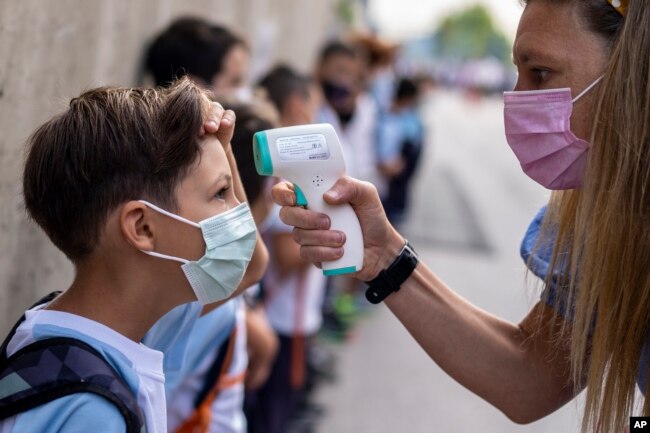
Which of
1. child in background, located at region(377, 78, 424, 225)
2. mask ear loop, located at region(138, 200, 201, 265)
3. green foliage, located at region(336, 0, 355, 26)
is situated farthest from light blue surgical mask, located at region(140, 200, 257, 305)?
green foliage, located at region(336, 0, 355, 26)

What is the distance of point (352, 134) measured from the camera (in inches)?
247

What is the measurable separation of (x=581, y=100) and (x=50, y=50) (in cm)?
149

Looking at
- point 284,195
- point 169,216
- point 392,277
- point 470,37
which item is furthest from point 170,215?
point 470,37

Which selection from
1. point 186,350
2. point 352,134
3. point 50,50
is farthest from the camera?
point 352,134

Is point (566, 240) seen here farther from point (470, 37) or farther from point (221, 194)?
point (470, 37)

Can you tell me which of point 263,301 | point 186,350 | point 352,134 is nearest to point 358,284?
point 352,134

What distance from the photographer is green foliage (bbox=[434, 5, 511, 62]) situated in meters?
85.6

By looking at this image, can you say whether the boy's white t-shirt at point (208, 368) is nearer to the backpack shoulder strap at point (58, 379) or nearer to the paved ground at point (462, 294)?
the backpack shoulder strap at point (58, 379)

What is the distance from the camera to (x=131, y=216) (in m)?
1.76

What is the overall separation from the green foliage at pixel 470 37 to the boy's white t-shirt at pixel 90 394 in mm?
85509

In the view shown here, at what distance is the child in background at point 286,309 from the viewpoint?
4.21m

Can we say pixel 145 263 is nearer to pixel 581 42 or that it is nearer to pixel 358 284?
pixel 581 42

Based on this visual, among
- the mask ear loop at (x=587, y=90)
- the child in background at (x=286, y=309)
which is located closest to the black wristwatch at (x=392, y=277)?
the mask ear loop at (x=587, y=90)

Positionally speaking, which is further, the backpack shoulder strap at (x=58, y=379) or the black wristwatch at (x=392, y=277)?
the black wristwatch at (x=392, y=277)
